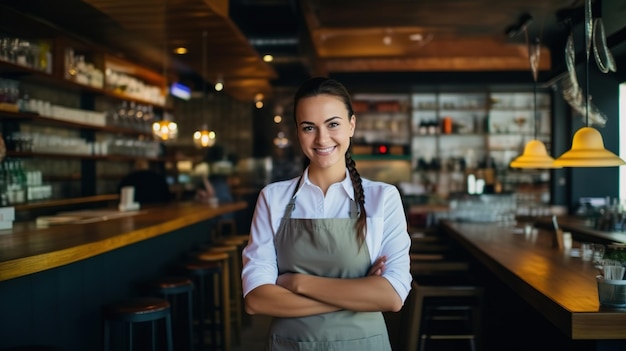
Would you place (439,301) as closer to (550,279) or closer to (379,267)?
(550,279)

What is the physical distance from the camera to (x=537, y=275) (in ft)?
11.2

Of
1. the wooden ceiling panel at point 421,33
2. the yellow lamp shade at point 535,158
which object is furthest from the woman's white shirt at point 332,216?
the wooden ceiling panel at point 421,33

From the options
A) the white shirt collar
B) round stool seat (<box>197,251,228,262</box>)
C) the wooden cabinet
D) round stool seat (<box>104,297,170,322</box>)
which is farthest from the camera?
the wooden cabinet

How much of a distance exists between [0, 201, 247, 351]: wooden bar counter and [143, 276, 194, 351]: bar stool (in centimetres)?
21

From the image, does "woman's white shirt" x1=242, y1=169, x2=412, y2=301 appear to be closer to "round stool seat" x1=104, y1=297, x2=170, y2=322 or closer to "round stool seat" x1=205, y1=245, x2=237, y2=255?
"round stool seat" x1=104, y1=297, x2=170, y2=322

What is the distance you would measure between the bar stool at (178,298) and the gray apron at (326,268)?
2.30 m

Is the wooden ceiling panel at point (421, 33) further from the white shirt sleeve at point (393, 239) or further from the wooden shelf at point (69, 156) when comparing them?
the white shirt sleeve at point (393, 239)

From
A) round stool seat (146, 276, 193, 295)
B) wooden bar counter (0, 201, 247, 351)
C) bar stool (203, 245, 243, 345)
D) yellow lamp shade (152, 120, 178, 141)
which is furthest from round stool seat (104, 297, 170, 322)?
yellow lamp shade (152, 120, 178, 141)

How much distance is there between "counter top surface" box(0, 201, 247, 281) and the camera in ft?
9.32

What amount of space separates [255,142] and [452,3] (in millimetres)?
9092

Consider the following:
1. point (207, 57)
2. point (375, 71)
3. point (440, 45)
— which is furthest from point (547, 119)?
point (207, 57)

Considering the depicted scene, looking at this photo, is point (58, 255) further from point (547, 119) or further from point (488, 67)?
point (547, 119)

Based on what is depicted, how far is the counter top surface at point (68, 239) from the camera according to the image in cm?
284

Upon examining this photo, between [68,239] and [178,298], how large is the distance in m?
2.02
